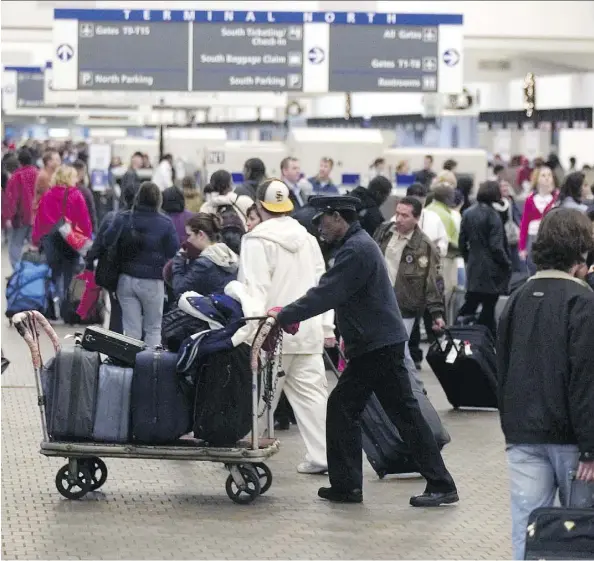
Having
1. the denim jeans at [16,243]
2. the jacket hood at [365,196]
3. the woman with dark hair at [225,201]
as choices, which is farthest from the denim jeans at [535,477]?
the denim jeans at [16,243]

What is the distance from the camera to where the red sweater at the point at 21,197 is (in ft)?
68.6

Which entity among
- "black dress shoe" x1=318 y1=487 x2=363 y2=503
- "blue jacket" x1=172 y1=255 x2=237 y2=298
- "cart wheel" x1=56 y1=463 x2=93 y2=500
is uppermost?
"blue jacket" x1=172 y1=255 x2=237 y2=298

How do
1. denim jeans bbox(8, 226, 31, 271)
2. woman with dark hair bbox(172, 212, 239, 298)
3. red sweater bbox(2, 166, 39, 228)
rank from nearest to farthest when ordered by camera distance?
woman with dark hair bbox(172, 212, 239, 298), denim jeans bbox(8, 226, 31, 271), red sweater bbox(2, 166, 39, 228)

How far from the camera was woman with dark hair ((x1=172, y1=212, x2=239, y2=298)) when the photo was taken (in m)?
8.99

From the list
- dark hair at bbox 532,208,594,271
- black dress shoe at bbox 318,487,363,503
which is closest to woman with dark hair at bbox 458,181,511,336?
black dress shoe at bbox 318,487,363,503

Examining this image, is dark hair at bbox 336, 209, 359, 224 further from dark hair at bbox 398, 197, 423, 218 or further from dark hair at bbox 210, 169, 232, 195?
dark hair at bbox 210, 169, 232, 195

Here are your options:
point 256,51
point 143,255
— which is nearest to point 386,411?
point 143,255

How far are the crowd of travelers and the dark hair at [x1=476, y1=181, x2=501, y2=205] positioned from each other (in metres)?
0.02

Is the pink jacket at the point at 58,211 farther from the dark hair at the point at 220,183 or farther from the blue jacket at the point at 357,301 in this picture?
the blue jacket at the point at 357,301

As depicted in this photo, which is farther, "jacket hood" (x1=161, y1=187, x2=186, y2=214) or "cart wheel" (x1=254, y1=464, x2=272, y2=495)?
"jacket hood" (x1=161, y1=187, x2=186, y2=214)

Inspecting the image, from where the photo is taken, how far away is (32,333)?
796 cm

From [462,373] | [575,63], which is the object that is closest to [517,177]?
[575,63]

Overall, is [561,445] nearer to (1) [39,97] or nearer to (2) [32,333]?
(2) [32,333]

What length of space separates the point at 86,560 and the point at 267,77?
44.2 feet
